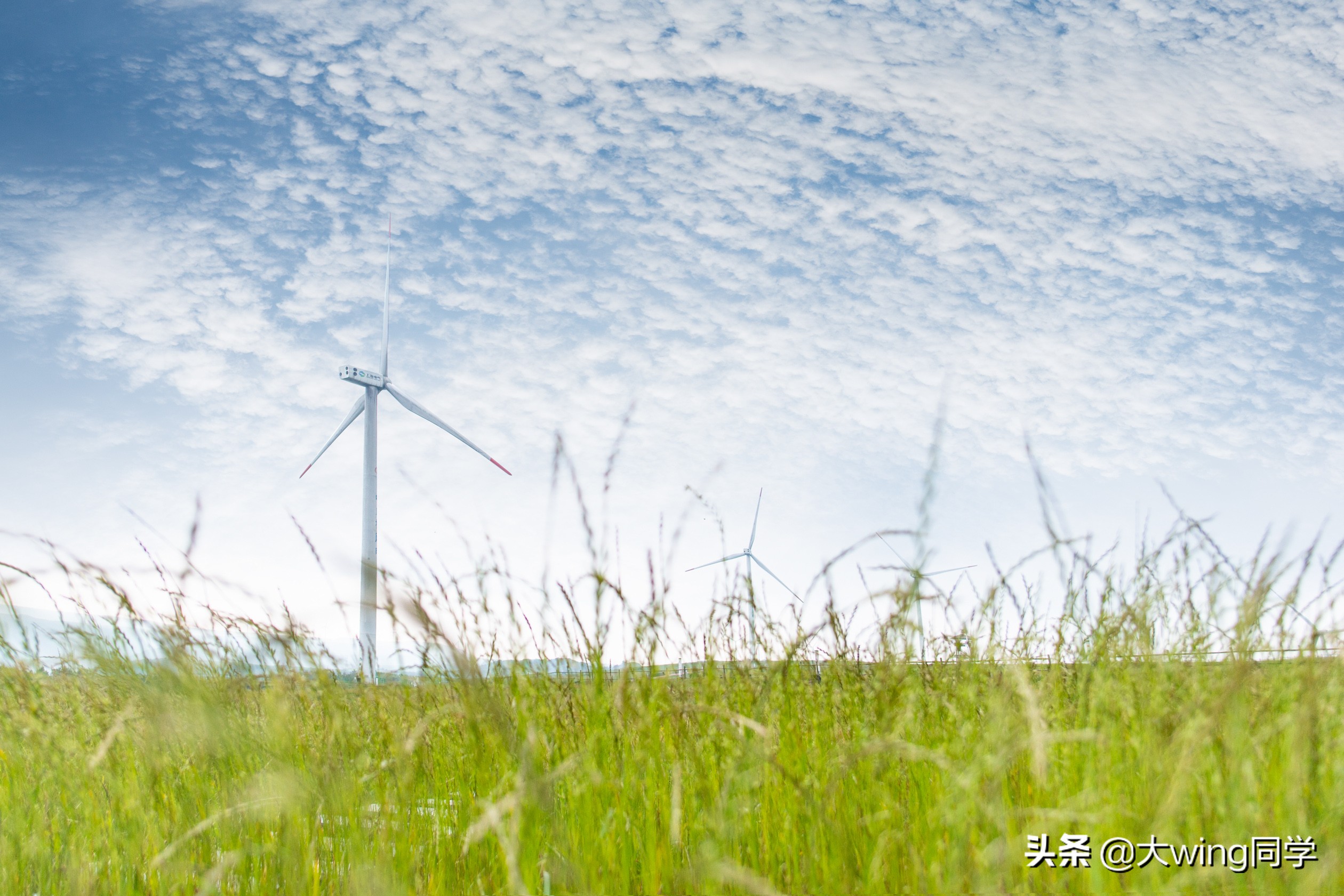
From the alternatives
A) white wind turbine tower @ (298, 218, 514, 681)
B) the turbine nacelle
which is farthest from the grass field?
the turbine nacelle

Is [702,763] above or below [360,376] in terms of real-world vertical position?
below

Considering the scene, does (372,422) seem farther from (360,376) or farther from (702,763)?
(702,763)

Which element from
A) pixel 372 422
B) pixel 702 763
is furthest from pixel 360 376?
pixel 702 763

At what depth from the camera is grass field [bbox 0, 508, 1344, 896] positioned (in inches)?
93.0

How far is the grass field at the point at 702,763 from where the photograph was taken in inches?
93.0

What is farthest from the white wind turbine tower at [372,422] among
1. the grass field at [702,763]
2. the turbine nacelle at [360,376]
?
the grass field at [702,763]

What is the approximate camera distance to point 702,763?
2.95 metres

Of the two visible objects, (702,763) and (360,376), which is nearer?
(702,763)

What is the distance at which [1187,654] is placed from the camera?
3.91m

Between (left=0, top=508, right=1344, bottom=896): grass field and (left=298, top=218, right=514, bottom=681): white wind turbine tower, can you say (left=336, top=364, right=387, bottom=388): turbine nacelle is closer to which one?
(left=298, top=218, right=514, bottom=681): white wind turbine tower

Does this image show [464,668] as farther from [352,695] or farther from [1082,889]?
[352,695]

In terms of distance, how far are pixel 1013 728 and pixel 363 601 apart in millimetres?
2152

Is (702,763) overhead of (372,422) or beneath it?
beneath

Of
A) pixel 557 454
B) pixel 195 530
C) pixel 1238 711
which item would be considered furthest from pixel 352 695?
pixel 1238 711
